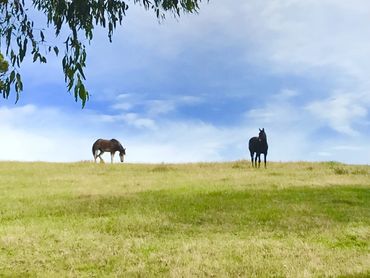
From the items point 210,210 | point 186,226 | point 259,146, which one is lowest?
point 186,226

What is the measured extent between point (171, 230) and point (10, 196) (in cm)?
1121

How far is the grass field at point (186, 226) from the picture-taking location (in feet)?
39.8

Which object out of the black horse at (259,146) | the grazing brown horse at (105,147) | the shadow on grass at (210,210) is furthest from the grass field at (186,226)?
the grazing brown horse at (105,147)

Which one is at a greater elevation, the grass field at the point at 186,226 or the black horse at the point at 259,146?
the black horse at the point at 259,146

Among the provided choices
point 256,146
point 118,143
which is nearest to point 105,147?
point 118,143

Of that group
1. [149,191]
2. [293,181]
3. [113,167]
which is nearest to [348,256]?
[149,191]

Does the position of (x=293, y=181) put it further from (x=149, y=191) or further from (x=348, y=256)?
(x=348, y=256)

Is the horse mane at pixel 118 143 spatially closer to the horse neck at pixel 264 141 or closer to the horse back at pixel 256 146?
the horse back at pixel 256 146

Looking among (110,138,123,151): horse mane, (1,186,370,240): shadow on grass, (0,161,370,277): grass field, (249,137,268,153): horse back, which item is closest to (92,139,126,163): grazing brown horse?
(110,138,123,151): horse mane

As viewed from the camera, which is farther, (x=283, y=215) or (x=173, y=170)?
(x=173, y=170)

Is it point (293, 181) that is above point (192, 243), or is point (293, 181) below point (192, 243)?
above

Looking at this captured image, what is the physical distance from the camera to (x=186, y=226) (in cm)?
1747

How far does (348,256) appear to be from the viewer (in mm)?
13055

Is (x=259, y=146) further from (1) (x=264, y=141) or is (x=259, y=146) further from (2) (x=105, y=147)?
(2) (x=105, y=147)
